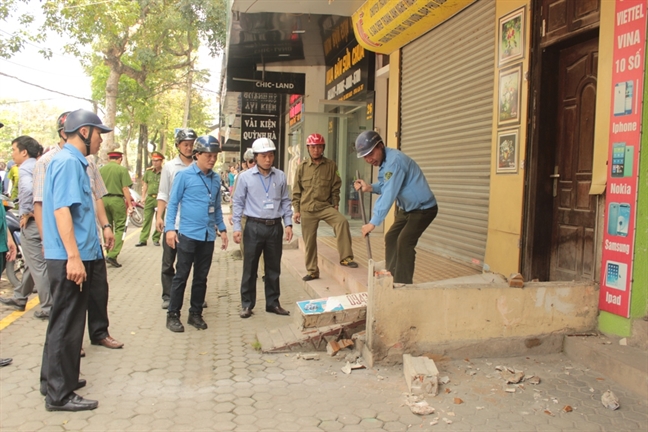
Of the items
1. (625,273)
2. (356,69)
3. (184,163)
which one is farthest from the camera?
(356,69)

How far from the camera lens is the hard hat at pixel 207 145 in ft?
17.0

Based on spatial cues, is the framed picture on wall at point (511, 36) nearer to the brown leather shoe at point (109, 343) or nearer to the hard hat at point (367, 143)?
the hard hat at point (367, 143)

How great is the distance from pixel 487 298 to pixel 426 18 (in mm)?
4147

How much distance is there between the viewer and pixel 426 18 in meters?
6.88

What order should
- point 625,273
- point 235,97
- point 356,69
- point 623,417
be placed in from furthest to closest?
1. point 235,97
2. point 356,69
3. point 625,273
4. point 623,417

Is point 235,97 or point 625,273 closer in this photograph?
point 625,273

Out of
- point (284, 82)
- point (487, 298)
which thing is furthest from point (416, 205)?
point (284, 82)

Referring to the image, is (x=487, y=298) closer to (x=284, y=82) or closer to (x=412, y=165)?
(x=412, y=165)

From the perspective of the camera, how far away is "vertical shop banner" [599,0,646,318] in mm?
3807

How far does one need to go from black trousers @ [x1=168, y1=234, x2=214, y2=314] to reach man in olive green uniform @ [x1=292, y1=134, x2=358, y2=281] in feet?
5.78

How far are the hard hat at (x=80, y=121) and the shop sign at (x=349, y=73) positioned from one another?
7.14 m

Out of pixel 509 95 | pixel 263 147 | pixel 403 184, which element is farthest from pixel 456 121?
pixel 263 147

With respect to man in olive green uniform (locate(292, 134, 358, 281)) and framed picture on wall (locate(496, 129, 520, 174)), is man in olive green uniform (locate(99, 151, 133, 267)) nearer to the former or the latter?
man in olive green uniform (locate(292, 134, 358, 281))

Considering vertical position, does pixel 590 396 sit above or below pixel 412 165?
below
